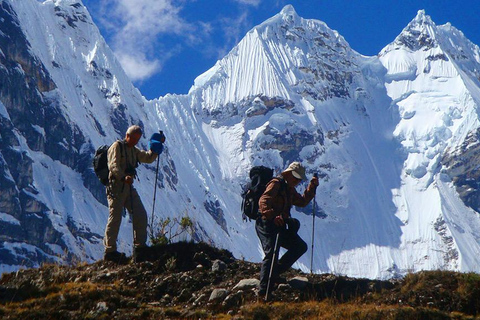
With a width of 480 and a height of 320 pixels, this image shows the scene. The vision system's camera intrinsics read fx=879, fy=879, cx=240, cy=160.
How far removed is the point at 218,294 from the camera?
11320mm

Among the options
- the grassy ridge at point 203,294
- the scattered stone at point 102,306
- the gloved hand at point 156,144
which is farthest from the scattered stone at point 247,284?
the gloved hand at point 156,144

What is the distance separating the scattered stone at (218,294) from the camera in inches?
443

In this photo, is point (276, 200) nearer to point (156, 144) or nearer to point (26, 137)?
point (156, 144)

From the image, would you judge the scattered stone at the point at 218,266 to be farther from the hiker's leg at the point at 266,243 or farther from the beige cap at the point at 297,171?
the beige cap at the point at 297,171

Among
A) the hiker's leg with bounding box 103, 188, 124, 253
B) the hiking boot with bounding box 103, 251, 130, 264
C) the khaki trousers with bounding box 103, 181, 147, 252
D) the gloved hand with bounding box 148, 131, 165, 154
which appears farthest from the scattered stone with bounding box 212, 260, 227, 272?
the gloved hand with bounding box 148, 131, 165, 154

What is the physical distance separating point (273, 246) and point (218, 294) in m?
0.98

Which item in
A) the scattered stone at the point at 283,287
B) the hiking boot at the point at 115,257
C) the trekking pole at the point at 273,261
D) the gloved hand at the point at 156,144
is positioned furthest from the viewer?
the gloved hand at the point at 156,144

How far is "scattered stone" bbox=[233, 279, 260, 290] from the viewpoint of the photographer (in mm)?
11562

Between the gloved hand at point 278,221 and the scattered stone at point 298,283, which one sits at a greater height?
the gloved hand at point 278,221

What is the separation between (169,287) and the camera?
11828mm

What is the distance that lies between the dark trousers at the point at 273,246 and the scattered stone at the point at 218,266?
1.06m

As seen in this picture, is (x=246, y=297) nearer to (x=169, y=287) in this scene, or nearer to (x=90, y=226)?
(x=169, y=287)

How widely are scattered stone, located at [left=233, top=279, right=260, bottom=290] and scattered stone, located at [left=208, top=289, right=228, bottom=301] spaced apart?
0.80 ft

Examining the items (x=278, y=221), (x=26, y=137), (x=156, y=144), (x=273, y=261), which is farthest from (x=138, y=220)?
(x=26, y=137)
